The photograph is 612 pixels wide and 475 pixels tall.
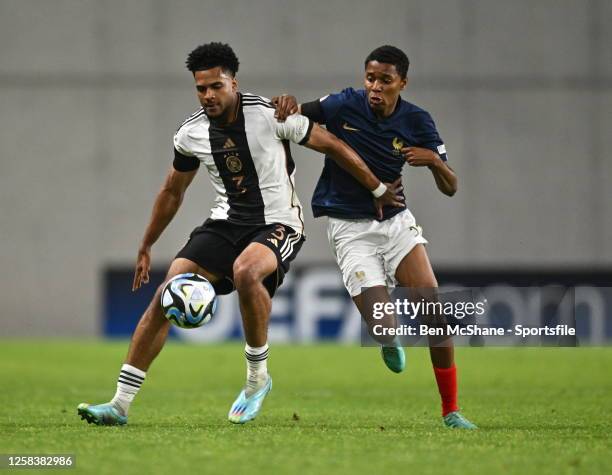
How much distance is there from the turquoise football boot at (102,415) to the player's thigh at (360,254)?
1.65 meters

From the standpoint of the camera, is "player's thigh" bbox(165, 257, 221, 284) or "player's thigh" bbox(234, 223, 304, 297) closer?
"player's thigh" bbox(234, 223, 304, 297)

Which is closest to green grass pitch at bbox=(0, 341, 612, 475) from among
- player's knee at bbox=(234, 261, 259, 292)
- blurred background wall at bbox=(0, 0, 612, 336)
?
player's knee at bbox=(234, 261, 259, 292)

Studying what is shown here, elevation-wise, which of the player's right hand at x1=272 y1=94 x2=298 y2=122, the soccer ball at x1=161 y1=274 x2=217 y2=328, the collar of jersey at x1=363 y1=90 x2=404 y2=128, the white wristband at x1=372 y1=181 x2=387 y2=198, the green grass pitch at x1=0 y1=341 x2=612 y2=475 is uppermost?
the player's right hand at x1=272 y1=94 x2=298 y2=122

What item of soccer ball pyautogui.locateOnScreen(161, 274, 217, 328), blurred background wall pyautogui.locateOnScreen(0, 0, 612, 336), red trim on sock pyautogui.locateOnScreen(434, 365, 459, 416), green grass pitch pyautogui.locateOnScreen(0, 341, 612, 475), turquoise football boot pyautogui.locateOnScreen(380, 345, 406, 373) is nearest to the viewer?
green grass pitch pyautogui.locateOnScreen(0, 341, 612, 475)

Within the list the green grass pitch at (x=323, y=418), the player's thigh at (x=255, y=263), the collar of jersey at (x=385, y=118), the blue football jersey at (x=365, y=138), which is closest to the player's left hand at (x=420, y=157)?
the blue football jersey at (x=365, y=138)

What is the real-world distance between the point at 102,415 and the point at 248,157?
1.73 meters

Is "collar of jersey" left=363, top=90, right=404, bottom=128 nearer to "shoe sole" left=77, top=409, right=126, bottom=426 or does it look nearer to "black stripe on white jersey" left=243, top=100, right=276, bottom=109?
"black stripe on white jersey" left=243, top=100, right=276, bottom=109

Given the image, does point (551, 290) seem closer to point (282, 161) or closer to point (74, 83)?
point (74, 83)

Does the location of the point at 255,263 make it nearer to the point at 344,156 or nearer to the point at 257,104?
the point at 344,156

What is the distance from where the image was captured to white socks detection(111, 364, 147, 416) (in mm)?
7098

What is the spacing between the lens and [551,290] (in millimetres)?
23688

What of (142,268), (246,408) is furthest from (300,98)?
(246,408)

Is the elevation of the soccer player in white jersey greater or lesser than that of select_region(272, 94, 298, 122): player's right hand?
lesser

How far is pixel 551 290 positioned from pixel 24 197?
9.95 meters
